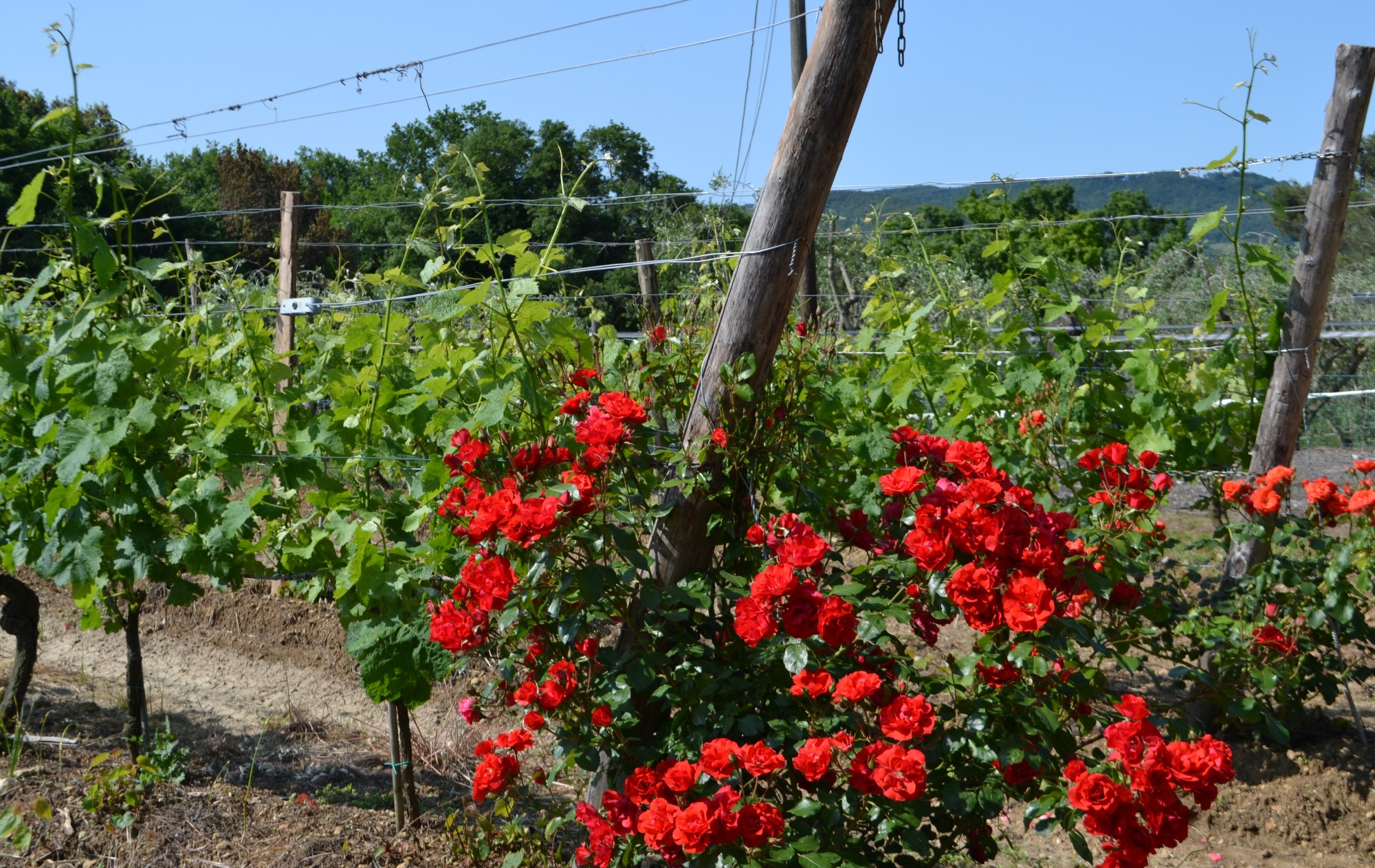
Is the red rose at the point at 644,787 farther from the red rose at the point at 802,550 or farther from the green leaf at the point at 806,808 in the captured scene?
the red rose at the point at 802,550

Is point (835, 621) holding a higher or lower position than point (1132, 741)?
higher

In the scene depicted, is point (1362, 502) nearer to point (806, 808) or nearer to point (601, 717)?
point (806, 808)

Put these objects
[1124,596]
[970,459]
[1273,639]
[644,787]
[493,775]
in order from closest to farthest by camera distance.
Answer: [644,787] < [970,459] < [493,775] < [1124,596] < [1273,639]

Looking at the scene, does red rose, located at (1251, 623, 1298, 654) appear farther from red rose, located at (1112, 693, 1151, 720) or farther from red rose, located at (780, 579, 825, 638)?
red rose, located at (780, 579, 825, 638)

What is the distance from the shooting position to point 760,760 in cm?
141

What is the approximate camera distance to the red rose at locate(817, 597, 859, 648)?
1.49m

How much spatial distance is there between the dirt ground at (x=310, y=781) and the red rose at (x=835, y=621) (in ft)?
2.73

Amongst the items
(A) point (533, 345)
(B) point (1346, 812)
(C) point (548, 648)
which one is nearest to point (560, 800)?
(C) point (548, 648)

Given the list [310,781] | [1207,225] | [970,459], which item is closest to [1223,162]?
[1207,225]

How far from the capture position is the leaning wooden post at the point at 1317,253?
272 centimetres

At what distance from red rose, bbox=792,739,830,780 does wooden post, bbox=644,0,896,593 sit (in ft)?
1.86

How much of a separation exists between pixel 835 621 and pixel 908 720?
176mm

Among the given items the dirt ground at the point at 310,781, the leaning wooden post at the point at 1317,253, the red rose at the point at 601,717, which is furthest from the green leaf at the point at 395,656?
the leaning wooden post at the point at 1317,253

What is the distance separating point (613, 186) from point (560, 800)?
2179 centimetres
